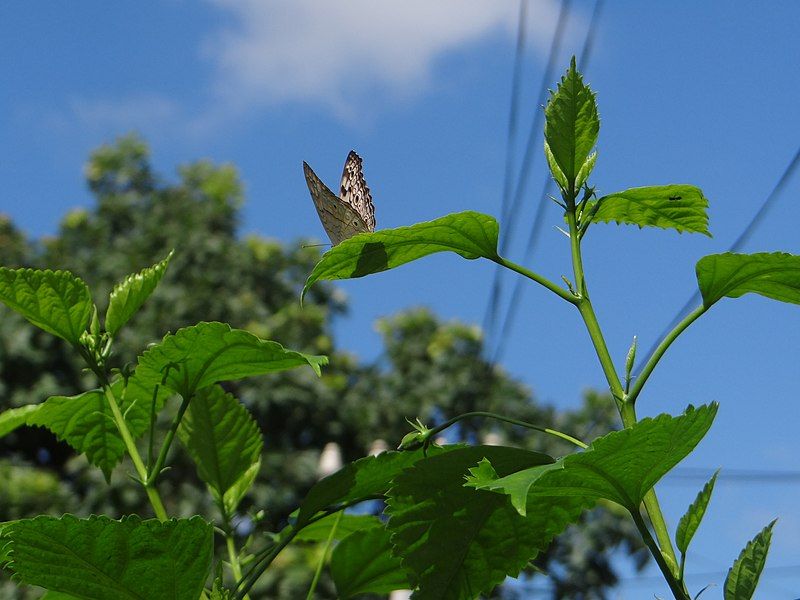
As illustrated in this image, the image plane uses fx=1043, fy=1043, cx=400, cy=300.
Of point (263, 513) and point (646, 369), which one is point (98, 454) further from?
point (646, 369)

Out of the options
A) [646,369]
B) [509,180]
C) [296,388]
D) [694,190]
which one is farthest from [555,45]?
[296,388]

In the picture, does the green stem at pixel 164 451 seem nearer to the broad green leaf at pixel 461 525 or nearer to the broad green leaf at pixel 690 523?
the broad green leaf at pixel 461 525

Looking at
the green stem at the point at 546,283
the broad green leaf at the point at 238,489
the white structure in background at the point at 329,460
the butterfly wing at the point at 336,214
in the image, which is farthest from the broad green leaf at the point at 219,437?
the white structure in background at the point at 329,460

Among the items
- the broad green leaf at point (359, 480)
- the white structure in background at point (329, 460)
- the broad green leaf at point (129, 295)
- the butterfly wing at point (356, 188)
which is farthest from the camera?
the white structure in background at point (329, 460)

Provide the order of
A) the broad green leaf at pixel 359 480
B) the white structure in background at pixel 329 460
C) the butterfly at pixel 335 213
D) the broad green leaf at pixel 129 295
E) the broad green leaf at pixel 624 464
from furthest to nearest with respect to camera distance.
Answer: the white structure in background at pixel 329 460 → the butterfly at pixel 335 213 → the broad green leaf at pixel 129 295 → the broad green leaf at pixel 359 480 → the broad green leaf at pixel 624 464

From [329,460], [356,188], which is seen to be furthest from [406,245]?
[329,460]

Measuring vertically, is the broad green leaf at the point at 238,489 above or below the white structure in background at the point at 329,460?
below

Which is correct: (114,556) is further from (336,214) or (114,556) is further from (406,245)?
(336,214)

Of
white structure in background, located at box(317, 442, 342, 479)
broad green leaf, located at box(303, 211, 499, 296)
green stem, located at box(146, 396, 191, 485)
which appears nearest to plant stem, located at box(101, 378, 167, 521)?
green stem, located at box(146, 396, 191, 485)
